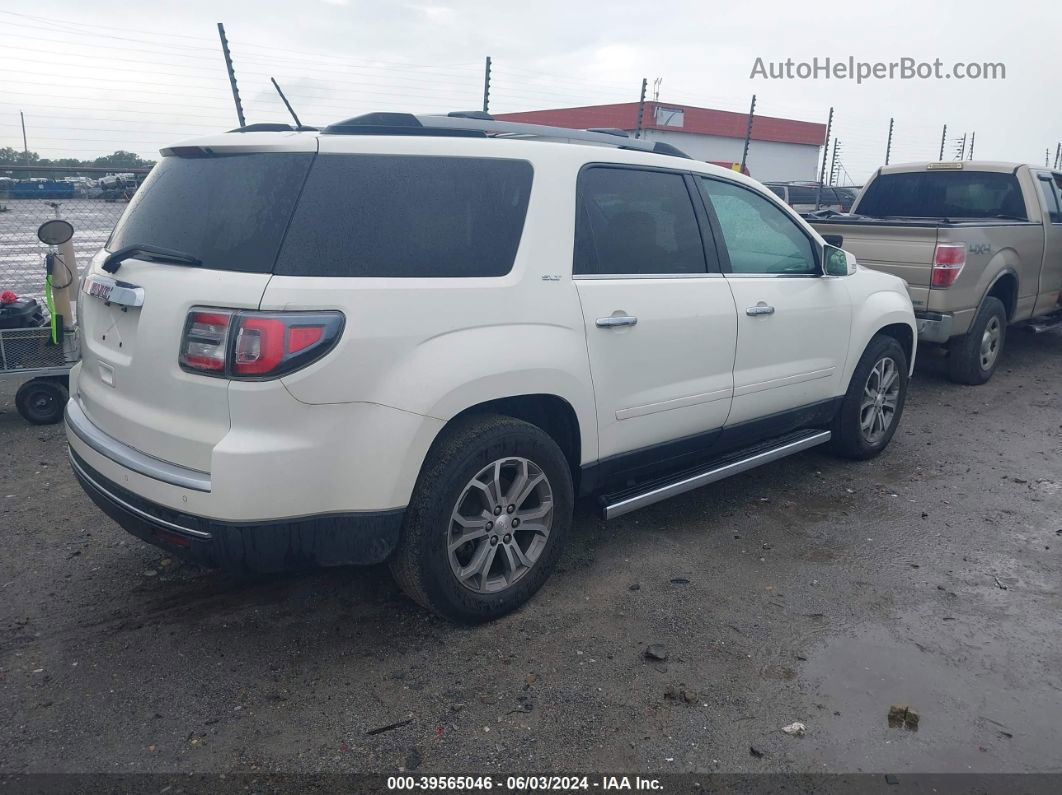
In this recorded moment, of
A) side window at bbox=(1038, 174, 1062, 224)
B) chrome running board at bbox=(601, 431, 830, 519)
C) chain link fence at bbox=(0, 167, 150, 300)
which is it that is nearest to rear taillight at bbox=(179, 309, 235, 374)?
chrome running board at bbox=(601, 431, 830, 519)

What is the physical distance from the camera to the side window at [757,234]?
4285 mm

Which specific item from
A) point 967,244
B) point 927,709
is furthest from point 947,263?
point 927,709

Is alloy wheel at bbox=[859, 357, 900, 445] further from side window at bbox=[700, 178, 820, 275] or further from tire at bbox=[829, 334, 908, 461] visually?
side window at bbox=[700, 178, 820, 275]

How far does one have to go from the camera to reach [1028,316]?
821 cm

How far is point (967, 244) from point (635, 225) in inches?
173

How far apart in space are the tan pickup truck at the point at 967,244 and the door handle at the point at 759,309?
61.4 inches

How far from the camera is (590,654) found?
3.20m

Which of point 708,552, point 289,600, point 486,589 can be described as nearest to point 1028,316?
point 708,552

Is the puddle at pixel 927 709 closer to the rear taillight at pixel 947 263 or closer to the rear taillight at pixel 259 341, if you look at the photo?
the rear taillight at pixel 259 341

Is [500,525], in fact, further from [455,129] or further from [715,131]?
[715,131]

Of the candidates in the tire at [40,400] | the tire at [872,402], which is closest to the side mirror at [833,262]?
the tire at [872,402]

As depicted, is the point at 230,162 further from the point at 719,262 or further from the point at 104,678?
the point at 719,262

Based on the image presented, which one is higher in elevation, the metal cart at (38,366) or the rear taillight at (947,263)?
the rear taillight at (947,263)

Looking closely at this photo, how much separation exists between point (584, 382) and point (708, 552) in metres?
1.28
